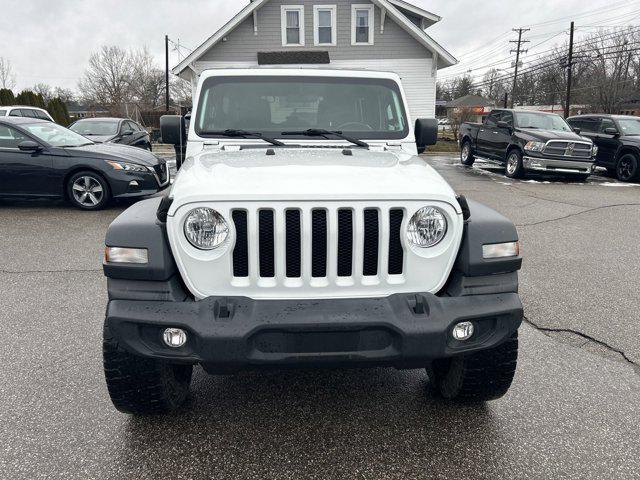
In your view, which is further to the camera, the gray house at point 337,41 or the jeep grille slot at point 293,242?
the gray house at point 337,41

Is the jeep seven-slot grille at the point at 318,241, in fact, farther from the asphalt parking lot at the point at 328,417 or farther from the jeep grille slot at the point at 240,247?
the asphalt parking lot at the point at 328,417

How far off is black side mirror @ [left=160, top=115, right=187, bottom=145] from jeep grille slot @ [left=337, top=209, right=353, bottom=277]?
2233mm

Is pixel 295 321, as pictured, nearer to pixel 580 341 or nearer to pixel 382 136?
pixel 382 136

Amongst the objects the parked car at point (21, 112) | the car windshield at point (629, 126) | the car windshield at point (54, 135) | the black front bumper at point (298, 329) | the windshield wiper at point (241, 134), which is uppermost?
the parked car at point (21, 112)

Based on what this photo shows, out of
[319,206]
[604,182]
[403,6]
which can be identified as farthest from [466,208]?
[403,6]

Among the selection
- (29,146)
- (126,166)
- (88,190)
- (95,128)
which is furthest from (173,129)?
(95,128)

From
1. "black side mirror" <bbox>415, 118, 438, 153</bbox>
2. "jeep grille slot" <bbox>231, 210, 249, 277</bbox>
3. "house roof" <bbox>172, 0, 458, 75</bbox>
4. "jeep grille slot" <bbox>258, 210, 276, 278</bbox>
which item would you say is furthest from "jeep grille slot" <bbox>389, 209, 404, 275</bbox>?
"house roof" <bbox>172, 0, 458, 75</bbox>

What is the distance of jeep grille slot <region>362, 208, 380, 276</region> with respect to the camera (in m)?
2.23

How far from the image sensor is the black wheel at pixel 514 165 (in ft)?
43.1

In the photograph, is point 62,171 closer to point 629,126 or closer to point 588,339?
point 588,339

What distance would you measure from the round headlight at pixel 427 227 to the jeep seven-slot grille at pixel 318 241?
0.07 metres

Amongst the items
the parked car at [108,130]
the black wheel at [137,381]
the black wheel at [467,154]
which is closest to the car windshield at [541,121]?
the black wheel at [467,154]

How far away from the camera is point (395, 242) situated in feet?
7.49

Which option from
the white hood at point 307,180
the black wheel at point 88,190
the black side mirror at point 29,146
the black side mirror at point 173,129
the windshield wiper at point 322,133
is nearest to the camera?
the white hood at point 307,180
